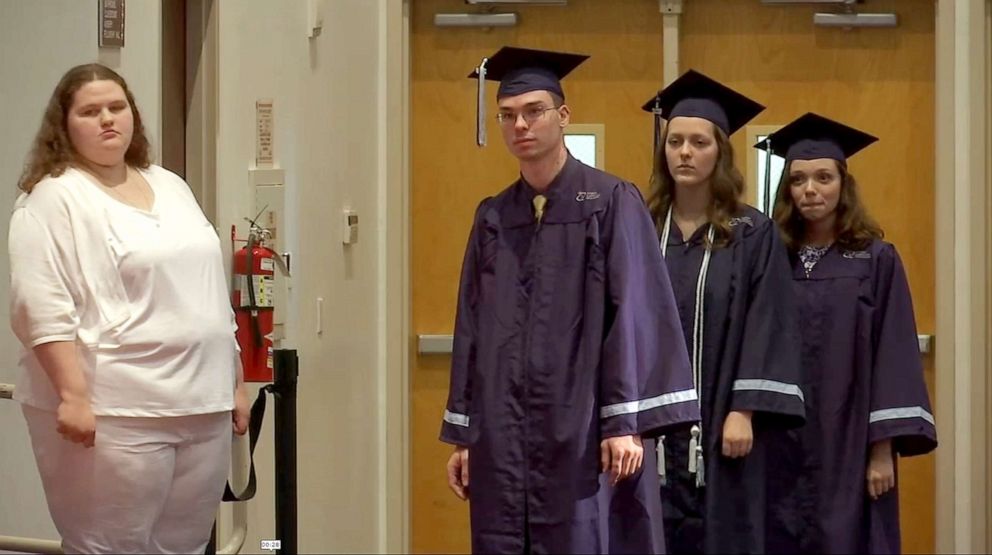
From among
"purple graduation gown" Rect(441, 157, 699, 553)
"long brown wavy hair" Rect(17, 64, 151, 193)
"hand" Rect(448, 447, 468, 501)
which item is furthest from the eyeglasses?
"long brown wavy hair" Rect(17, 64, 151, 193)

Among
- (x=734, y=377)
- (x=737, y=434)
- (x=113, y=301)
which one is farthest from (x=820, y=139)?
(x=113, y=301)

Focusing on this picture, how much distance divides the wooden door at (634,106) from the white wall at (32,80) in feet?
6.24

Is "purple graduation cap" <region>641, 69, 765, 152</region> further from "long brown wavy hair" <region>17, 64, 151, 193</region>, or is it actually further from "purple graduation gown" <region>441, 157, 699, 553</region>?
"long brown wavy hair" <region>17, 64, 151, 193</region>

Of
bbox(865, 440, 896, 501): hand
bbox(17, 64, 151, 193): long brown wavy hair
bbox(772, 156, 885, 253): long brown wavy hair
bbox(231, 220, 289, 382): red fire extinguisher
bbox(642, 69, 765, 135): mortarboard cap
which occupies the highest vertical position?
bbox(642, 69, 765, 135): mortarboard cap

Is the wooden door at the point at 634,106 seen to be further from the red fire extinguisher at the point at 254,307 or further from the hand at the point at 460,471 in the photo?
the hand at the point at 460,471

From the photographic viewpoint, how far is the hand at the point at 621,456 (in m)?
2.97

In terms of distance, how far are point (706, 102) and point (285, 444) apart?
1440mm

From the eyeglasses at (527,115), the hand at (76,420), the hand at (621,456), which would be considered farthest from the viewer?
the eyeglasses at (527,115)

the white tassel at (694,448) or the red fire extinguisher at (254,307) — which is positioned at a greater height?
the red fire extinguisher at (254,307)

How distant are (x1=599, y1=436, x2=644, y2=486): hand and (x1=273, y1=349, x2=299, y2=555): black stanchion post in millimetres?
740

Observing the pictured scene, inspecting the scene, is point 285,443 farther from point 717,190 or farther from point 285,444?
point 717,190

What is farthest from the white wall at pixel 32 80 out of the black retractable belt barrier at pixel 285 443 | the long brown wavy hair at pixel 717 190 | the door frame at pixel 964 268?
the door frame at pixel 964 268

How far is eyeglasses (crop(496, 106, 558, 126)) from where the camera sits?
3146 mm

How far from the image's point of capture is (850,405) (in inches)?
154
